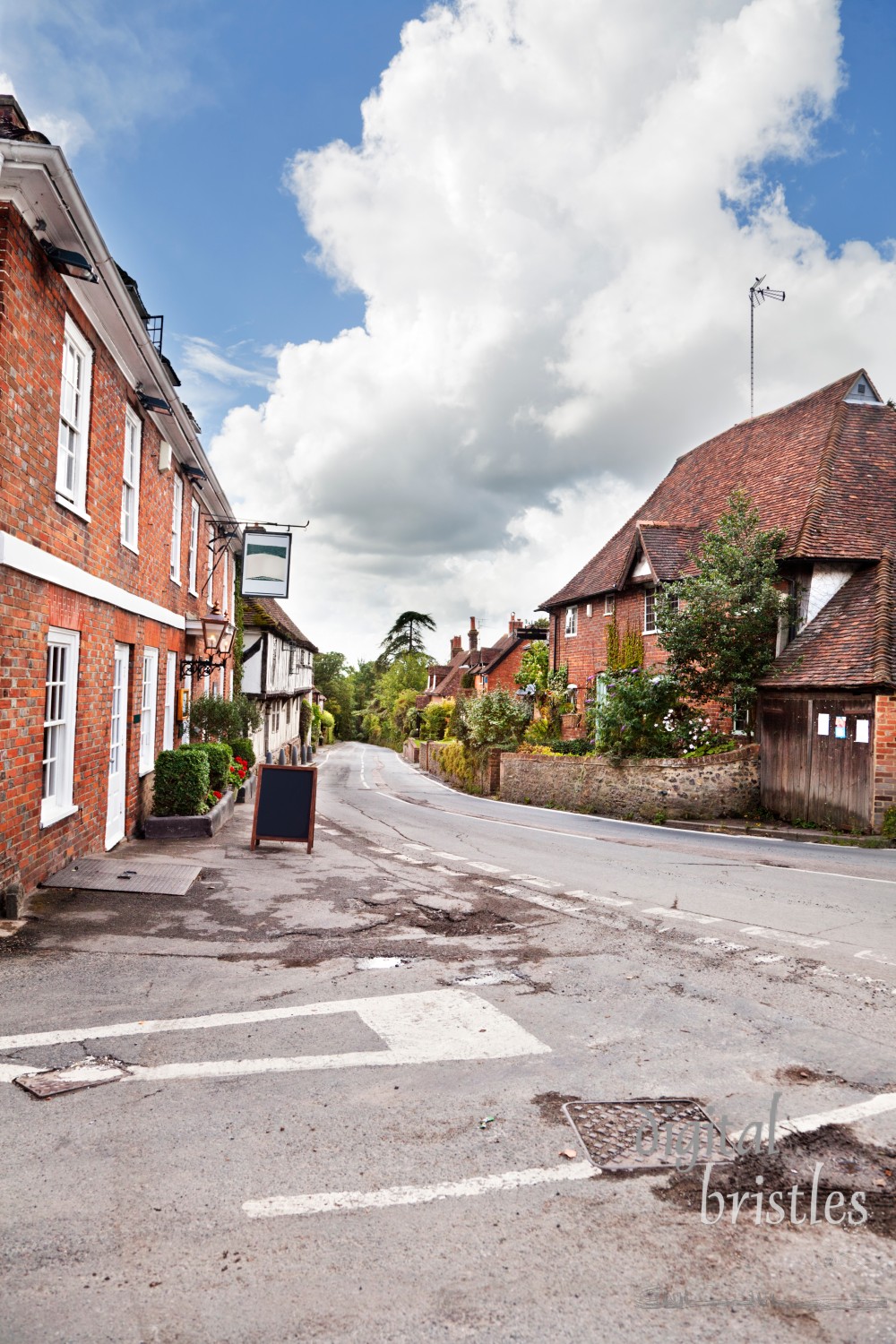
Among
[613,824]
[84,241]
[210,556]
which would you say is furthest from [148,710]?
[613,824]

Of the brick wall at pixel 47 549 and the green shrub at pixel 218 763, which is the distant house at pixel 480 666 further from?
the brick wall at pixel 47 549

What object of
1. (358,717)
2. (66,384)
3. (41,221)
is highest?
(41,221)

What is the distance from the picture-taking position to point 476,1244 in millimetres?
3105

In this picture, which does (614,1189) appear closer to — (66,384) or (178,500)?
(66,384)

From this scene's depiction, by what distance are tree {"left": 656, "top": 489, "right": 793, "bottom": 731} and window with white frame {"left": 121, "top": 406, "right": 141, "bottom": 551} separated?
39.9ft

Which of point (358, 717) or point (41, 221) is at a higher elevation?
point (41, 221)

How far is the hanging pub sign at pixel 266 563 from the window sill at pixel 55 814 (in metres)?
9.43

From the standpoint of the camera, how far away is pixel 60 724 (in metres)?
8.77

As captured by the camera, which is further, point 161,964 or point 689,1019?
point 161,964

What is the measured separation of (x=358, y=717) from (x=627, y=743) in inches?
3418

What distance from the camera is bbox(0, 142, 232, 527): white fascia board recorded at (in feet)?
22.2

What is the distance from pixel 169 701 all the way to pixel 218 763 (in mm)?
1755

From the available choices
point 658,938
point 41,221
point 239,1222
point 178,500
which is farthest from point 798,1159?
point 178,500

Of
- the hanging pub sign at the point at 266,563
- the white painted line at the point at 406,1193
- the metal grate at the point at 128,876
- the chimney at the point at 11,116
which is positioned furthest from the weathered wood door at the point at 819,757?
the chimney at the point at 11,116
